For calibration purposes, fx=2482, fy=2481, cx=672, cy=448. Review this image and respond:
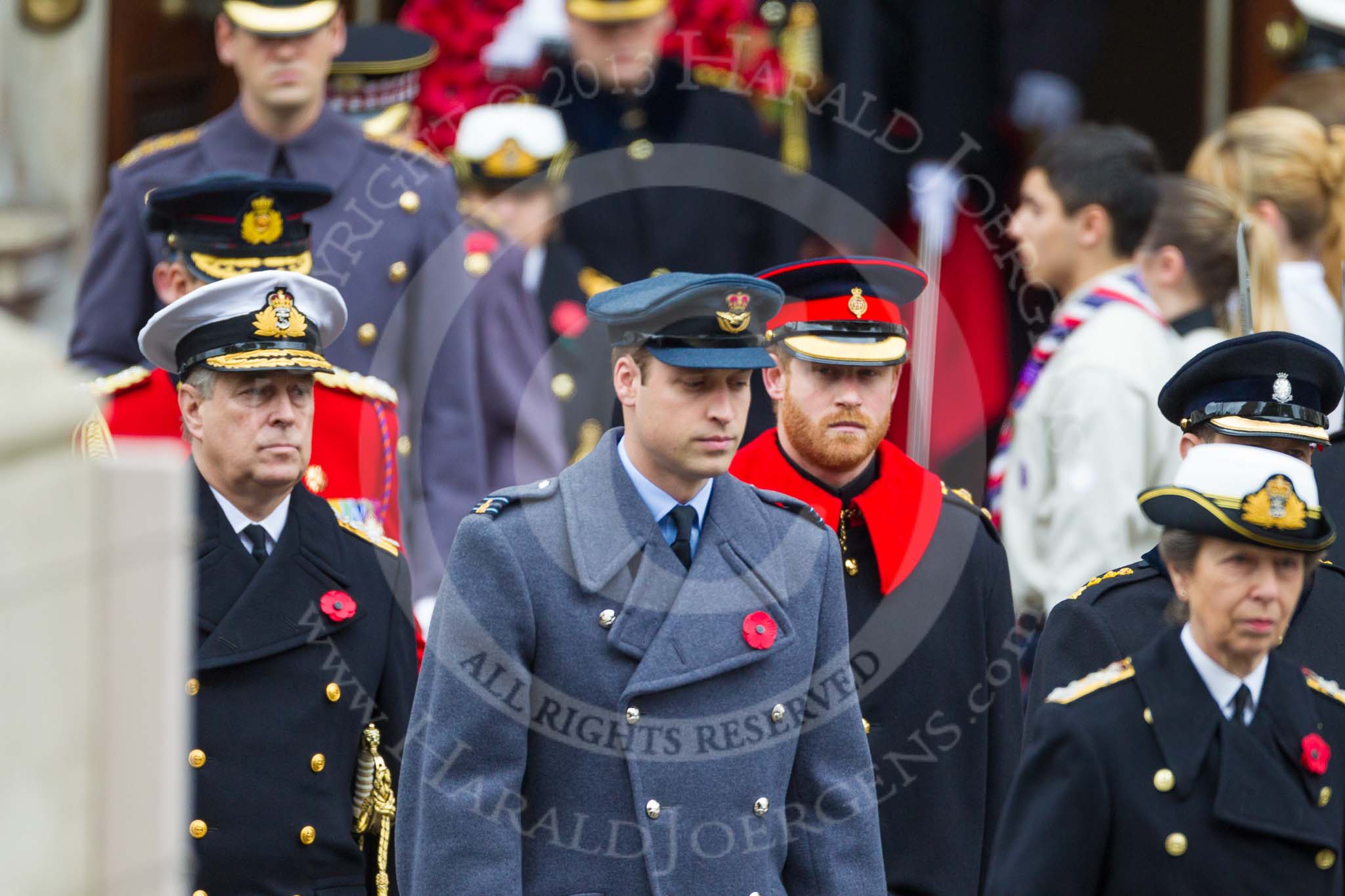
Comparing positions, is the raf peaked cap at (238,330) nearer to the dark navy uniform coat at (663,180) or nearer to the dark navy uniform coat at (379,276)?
the dark navy uniform coat at (379,276)

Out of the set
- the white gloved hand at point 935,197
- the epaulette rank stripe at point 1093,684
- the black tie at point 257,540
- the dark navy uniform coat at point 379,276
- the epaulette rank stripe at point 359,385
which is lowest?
the epaulette rank stripe at point 1093,684

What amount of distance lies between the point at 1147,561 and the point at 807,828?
100 cm

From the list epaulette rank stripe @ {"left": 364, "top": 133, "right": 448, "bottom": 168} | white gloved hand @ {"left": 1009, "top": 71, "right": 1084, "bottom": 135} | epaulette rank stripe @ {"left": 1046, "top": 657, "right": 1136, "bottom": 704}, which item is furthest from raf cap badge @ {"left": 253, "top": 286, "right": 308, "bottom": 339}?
white gloved hand @ {"left": 1009, "top": 71, "right": 1084, "bottom": 135}

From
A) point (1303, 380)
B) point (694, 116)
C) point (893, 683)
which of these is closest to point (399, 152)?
point (694, 116)

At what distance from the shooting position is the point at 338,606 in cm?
532

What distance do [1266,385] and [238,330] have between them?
7.27ft

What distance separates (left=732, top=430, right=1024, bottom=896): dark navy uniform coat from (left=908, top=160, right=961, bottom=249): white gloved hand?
11.8 ft

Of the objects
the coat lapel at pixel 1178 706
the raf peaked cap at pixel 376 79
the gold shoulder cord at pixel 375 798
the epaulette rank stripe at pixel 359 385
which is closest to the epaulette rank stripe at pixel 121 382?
the epaulette rank stripe at pixel 359 385

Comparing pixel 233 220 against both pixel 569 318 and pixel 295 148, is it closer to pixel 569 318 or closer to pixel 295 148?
pixel 295 148

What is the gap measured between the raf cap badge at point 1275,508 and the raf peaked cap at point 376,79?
469 cm

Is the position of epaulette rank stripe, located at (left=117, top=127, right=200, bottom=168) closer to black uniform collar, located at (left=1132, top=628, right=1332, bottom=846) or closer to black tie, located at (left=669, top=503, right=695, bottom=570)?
black tie, located at (left=669, top=503, right=695, bottom=570)

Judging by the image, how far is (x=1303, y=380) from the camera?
17.4 feet

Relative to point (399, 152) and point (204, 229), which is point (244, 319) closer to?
point (204, 229)

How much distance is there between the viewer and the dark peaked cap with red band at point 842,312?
5.62 m
